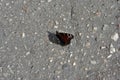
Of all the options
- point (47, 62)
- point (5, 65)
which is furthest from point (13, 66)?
point (47, 62)

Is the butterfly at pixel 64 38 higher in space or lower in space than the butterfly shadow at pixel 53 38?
higher

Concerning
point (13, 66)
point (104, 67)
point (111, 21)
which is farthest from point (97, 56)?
point (13, 66)

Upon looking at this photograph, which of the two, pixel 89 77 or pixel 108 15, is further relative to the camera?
pixel 108 15

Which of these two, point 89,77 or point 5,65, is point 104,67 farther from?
point 5,65

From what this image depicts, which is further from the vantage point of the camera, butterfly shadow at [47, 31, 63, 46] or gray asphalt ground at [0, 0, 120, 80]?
butterfly shadow at [47, 31, 63, 46]

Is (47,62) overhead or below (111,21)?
below

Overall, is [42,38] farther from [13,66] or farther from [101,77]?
[101,77]

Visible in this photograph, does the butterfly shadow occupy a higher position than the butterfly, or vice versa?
the butterfly

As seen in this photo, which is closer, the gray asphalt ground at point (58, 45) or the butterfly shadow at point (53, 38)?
the gray asphalt ground at point (58, 45)
